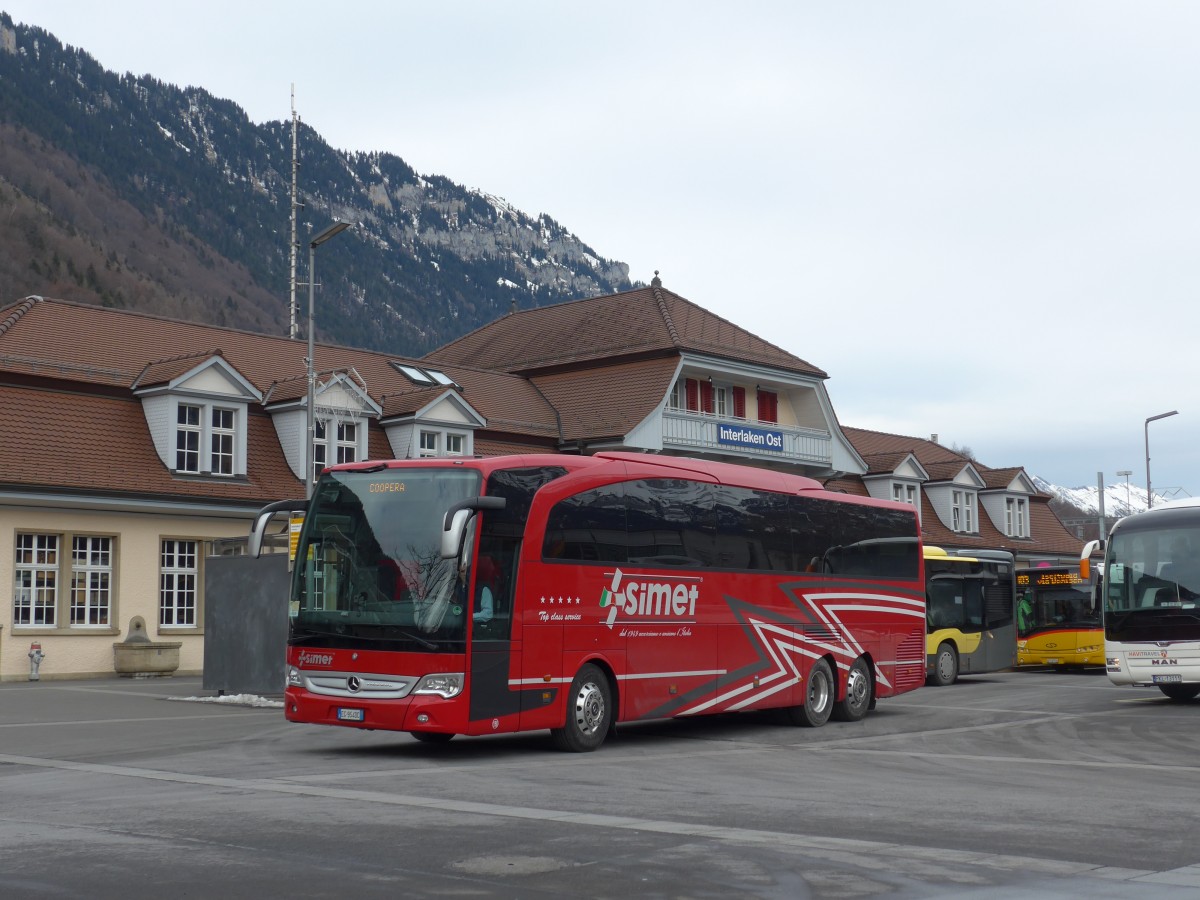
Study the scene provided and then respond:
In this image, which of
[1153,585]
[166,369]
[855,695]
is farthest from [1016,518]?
[855,695]

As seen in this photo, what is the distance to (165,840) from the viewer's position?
9.59 meters

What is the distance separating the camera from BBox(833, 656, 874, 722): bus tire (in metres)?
22.0

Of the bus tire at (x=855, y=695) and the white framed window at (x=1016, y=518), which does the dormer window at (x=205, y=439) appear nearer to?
→ the bus tire at (x=855, y=695)

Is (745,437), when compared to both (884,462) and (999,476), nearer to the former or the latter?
(884,462)

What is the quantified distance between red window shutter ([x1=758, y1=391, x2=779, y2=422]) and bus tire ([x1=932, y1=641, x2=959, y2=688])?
18.2 metres

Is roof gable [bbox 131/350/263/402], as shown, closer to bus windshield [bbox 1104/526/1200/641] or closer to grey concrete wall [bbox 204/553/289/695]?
grey concrete wall [bbox 204/553/289/695]

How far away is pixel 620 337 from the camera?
49469 millimetres

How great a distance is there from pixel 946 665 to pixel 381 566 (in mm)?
21200

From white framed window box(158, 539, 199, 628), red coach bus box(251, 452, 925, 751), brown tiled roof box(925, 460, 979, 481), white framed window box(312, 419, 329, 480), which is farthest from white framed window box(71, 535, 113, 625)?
brown tiled roof box(925, 460, 979, 481)

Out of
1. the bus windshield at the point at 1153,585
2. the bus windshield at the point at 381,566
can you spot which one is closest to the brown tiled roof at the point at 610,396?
the bus windshield at the point at 1153,585

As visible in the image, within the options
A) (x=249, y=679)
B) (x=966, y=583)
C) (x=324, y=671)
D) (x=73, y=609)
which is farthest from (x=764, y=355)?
(x=324, y=671)

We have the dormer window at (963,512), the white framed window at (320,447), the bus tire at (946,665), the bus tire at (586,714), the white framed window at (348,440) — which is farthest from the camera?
the dormer window at (963,512)

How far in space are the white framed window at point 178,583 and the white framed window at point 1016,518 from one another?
1594 inches

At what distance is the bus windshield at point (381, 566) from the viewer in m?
15.4
